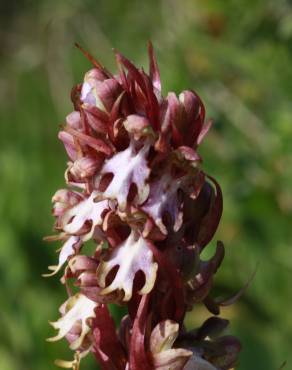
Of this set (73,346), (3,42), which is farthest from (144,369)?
(3,42)

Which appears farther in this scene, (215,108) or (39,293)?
(39,293)

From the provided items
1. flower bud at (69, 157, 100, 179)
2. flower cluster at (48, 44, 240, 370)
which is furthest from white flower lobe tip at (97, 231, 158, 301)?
flower bud at (69, 157, 100, 179)

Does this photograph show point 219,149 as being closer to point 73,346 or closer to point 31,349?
point 31,349

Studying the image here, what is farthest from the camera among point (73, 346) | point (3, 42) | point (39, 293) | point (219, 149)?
point (3, 42)

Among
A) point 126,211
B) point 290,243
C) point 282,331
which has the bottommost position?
point 282,331

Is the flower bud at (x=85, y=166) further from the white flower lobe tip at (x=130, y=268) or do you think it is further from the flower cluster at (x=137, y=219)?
the white flower lobe tip at (x=130, y=268)

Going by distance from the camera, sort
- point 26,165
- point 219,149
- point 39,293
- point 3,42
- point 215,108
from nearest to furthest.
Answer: point 219,149 < point 215,108 < point 39,293 < point 26,165 < point 3,42

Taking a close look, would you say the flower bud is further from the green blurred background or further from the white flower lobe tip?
the green blurred background
